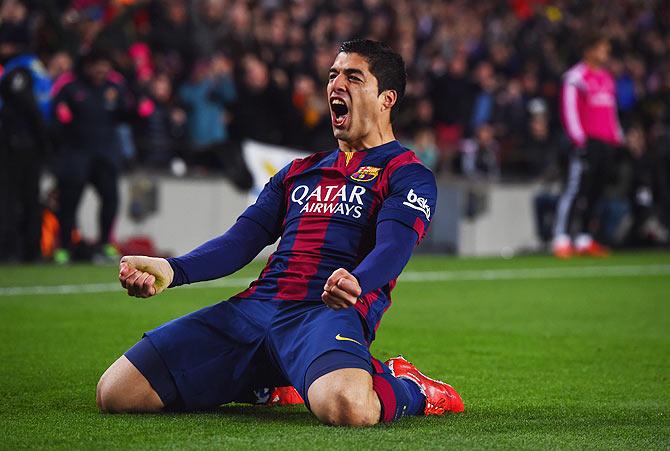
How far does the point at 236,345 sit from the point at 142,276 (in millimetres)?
575

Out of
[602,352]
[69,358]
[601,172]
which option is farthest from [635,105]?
[69,358]

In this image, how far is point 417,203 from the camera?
518 centimetres

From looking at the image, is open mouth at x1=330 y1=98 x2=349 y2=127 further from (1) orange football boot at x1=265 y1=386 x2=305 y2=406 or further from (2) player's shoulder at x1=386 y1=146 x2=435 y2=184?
(1) orange football boot at x1=265 y1=386 x2=305 y2=406

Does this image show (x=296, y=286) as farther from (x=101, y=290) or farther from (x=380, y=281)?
(x=101, y=290)

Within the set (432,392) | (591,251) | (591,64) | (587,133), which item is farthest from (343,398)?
(591,251)

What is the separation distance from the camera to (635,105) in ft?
70.5

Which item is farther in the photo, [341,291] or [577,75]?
[577,75]

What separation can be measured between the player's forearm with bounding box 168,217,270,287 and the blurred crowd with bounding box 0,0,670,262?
8.13 metres

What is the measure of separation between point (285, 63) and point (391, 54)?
37.9ft

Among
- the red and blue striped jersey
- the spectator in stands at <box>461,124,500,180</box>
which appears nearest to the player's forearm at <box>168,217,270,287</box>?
the red and blue striped jersey

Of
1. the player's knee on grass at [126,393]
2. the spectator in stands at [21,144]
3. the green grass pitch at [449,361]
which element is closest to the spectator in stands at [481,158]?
the green grass pitch at [449,361]

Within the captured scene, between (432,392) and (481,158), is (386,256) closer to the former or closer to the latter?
(432,392)

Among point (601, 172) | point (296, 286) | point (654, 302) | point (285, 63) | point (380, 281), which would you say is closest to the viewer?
point (380, 281)

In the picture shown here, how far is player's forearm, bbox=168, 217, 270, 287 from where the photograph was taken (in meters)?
5.25
